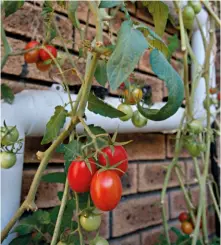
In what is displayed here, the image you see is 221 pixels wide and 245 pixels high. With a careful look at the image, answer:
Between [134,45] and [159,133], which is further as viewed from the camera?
[159,133]

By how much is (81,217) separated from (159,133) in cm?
68

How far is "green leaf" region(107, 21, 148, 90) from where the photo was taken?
0.28 meters

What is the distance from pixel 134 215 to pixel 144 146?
0.22 m

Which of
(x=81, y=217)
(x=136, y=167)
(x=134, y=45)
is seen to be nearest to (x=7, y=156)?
(x=81, y=217)

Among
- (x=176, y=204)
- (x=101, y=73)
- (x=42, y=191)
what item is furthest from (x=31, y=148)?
(x=176, y=204)

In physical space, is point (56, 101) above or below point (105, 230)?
above

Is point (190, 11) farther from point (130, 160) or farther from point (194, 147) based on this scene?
point (130, 160)

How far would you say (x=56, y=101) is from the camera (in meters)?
0.67

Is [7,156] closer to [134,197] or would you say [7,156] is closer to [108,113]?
[108,113]

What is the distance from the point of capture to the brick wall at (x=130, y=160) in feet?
2.48

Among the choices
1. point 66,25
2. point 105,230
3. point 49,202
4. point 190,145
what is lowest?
point 105,230

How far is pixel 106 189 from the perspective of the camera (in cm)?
33

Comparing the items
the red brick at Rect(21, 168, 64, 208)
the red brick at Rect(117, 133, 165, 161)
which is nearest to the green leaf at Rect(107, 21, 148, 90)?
the red brick at Rect(21, 168, 64, 208)

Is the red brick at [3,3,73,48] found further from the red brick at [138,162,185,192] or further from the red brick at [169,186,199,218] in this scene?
the red brick at [169,186,199,218]
